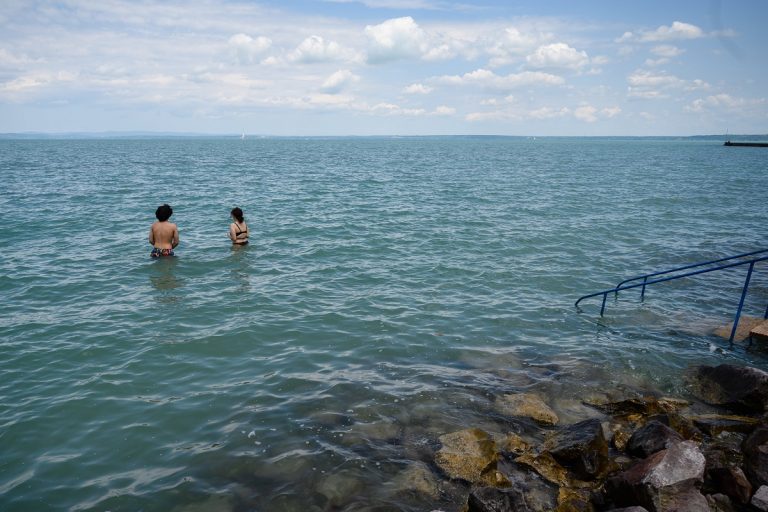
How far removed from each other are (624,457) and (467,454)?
7.96 feet

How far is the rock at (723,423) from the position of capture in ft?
26.5

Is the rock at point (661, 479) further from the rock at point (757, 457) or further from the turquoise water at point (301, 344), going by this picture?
the turquoise water at point (301, 344)

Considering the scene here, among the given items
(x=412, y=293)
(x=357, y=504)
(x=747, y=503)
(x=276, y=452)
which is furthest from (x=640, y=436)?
(x=412, y=293)

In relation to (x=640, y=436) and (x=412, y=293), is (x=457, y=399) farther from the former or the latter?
(x=412, y=293)

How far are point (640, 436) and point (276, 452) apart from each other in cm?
576

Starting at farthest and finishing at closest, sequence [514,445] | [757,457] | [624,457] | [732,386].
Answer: [732,386] → [514,445] → [624,457] → [757,457]

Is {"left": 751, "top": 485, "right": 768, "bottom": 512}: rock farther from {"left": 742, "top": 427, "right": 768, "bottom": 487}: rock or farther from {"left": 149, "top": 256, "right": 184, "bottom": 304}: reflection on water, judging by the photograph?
{"left": 149, "top": 256, "right": 184, "bottom": 304}: reflection on water

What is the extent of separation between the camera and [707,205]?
3662 cm

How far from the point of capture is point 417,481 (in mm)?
7246

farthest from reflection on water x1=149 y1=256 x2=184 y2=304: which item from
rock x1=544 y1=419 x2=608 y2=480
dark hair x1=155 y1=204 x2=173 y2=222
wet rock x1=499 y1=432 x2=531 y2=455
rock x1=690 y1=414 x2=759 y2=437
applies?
rock x1=690 y1=414 x2=759 y2=437

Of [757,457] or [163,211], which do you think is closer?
[757,457]

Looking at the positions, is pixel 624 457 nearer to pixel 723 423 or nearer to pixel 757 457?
pixel 757 457

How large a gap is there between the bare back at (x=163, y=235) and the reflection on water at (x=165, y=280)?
60 cm

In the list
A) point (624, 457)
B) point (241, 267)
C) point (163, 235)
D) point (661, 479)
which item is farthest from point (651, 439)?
point (163, 235)
